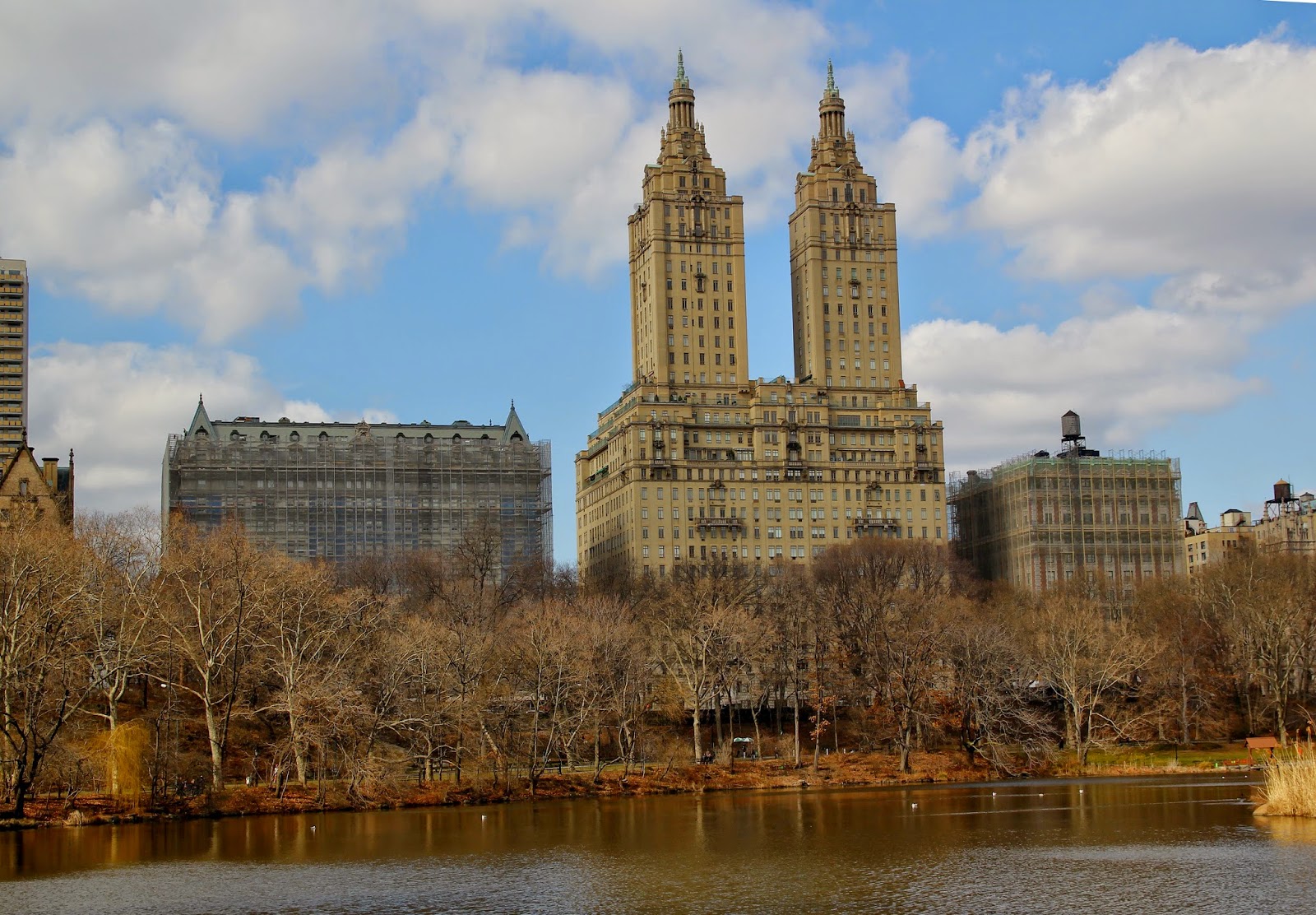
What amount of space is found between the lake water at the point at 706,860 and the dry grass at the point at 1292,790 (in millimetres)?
1425

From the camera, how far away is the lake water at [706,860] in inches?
2117

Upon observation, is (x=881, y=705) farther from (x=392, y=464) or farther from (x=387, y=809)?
(x=392, y=464)

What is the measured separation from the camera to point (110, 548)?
3981 inches

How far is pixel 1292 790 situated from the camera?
69.4 metres

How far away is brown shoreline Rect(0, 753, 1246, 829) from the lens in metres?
82.1

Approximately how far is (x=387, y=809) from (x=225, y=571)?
18.8 meters

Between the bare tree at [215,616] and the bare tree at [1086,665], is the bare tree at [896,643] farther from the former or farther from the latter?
the bare tree at [215,616]

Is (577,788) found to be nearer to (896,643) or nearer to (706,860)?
(896,643)

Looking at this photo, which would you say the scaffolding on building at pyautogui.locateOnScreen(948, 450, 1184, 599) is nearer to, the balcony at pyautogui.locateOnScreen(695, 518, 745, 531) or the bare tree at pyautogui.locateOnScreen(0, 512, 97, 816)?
the balcony at pyautogui.locateOnScreen(695, 518, 745, 531)

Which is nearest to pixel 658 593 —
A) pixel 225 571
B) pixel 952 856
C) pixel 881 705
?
pixel 881 705

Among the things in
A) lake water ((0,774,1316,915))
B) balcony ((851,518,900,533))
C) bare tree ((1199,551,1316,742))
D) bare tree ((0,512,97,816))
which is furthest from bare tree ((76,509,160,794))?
balcony ((851,518,900,533))

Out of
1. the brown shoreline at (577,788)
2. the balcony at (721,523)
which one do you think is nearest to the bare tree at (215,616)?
the brown shoreline at (577,788)

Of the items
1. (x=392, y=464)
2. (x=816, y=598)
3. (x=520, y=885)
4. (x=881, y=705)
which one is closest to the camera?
(x=520, y=885)

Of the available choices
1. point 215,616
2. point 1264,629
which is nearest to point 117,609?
point 215,616
